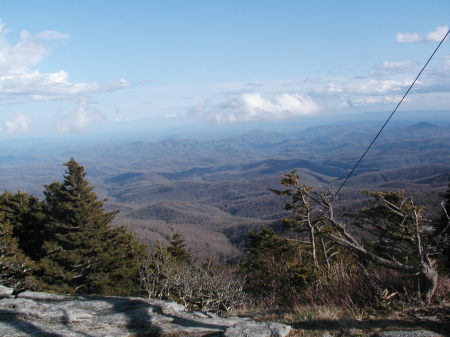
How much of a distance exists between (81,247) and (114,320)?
2074 cm

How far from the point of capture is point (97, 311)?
8273 millimetres

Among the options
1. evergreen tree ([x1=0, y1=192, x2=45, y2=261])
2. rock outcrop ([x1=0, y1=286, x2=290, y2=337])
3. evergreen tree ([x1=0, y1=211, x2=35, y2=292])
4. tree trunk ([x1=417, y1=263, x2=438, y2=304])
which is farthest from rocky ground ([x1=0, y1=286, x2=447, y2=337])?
evergreen tree ([x1=0, y1=192, x2=45, y2=261])

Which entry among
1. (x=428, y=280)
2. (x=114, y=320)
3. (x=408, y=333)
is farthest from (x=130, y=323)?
(x=428, y=280)

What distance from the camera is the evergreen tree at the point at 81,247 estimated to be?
24.4 metres

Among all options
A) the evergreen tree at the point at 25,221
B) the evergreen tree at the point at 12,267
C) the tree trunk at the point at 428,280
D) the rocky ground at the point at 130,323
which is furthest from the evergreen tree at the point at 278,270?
the evergreen tree at the point at 25,221

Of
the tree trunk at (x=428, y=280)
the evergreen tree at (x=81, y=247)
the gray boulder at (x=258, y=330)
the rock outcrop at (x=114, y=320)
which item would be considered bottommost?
the evergreen tree at (x=81, y=247)

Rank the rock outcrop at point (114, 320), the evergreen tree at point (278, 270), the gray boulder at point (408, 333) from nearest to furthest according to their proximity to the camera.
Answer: the gray boulder at point (408, 333) → the rock outcrop at point (114, 320) → the evergreen tree at point (278, 270)

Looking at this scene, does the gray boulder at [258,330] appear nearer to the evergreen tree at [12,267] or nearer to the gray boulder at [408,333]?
the gray boulder at [408,333]

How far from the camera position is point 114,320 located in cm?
742

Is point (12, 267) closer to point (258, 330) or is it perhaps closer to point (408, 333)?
point (258, 330)

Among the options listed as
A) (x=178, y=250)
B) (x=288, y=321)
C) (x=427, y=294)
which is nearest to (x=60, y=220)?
(x=178, y=250)

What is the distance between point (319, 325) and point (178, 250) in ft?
108

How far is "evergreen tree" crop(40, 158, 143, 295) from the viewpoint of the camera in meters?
24.4

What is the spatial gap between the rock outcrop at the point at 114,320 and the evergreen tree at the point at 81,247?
54.2ft
